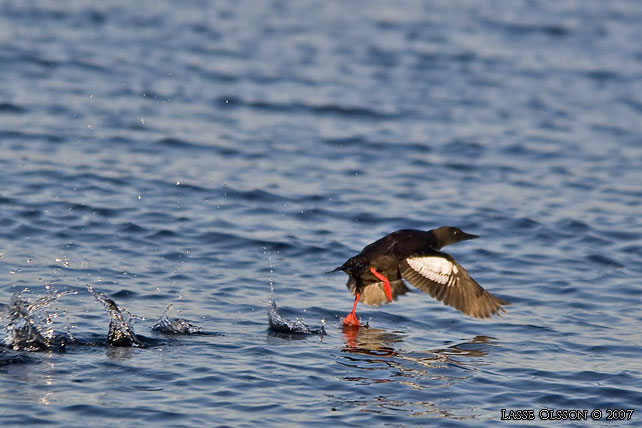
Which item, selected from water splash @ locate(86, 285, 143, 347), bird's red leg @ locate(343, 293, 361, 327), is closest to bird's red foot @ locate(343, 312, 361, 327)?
bird's red leg @ locate(343, 293, 361, 327)

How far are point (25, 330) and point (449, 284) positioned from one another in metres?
3.47

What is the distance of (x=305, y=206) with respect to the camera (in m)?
11.5

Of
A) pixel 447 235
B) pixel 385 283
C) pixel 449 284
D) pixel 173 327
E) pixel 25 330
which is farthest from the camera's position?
pixel 447 235

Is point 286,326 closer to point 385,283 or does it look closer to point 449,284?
point 385,283

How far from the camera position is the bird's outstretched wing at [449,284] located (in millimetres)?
8121

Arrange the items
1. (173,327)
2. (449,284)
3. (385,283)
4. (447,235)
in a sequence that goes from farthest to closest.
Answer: (447,235) < (385,283) < (449,284) < (173,327)

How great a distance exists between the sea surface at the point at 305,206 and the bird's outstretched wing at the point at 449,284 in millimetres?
257

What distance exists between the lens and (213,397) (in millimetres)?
6379

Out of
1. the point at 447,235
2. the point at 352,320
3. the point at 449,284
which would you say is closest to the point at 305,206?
the point at 447,235

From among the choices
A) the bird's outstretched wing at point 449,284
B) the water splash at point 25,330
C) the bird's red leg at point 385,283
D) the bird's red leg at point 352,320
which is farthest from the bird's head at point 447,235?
the water splash at point 25,330

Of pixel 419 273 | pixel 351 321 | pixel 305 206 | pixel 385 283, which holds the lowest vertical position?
pixel 351 321

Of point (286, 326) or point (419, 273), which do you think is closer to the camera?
point (286, 326)

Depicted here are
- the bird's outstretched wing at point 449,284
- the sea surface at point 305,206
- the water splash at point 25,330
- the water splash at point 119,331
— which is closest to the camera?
the sea surface at point 305,206

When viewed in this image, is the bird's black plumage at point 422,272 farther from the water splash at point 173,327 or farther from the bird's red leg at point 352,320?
the water splash at point 173,327
